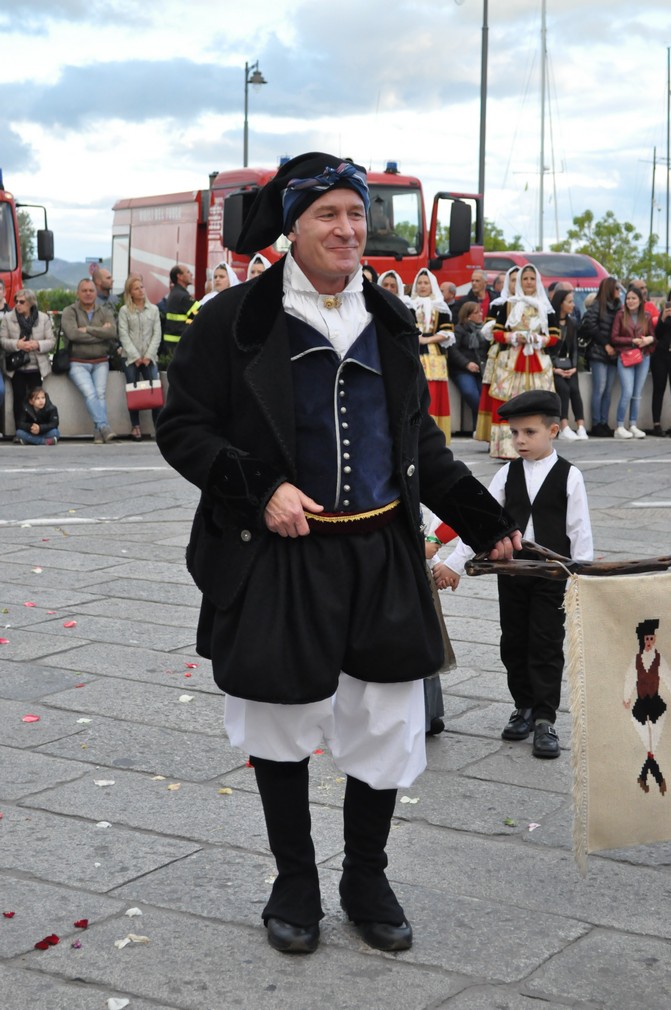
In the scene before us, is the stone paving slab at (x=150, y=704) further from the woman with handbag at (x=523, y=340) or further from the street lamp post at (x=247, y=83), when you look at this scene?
the street lamp post at (x=247, y=83)

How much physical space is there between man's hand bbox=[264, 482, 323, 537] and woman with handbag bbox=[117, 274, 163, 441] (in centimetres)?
1156

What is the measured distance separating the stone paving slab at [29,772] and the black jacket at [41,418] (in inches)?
393

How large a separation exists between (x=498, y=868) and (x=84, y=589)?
4.05 m

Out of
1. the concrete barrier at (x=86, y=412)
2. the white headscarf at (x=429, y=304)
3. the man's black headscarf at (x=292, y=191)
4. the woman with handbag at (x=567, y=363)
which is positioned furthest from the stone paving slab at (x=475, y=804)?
the woman with handbag at (x=567, y=363)

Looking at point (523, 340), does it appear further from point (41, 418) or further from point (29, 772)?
point (29, 772)

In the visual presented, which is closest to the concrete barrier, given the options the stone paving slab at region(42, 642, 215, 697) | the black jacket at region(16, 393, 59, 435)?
the black jacket at region(16, 393, 59, 435)

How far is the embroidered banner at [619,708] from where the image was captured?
3455 millimetres

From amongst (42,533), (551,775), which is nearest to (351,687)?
(551,775)

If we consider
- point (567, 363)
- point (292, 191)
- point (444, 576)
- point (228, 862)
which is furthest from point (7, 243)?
point (292, 191)

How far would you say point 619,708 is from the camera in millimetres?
3479

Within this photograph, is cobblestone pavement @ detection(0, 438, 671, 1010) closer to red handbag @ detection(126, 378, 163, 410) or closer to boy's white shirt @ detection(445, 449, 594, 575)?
boy's white shirt @ detection(445, 449, 594, 575)

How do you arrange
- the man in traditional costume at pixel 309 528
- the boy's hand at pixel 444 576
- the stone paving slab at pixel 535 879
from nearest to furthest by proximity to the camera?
the man in traditional costume at pixel 309 528, the stone paving slab at pixel 535 879, the boy's hand at pixel 444 576

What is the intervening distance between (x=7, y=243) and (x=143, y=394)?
181 inches

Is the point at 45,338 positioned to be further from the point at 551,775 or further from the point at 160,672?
the point at 551,775
